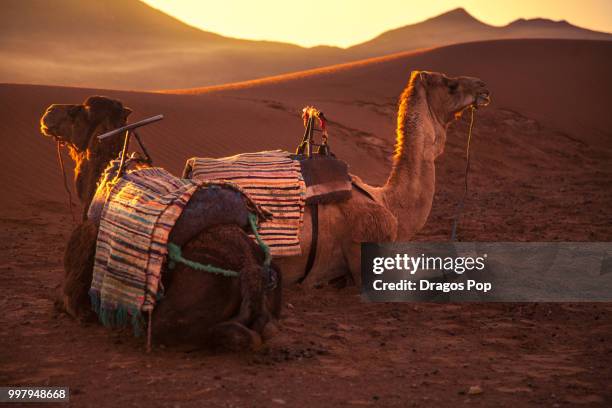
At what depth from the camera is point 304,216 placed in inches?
246

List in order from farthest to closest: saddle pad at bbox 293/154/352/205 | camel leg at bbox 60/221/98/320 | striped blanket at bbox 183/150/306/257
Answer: saddle pad at bbox 293/154/352/205 < striped blanket at bbox 183/150/306/257 < camel leg at bbox 60/221/98/320

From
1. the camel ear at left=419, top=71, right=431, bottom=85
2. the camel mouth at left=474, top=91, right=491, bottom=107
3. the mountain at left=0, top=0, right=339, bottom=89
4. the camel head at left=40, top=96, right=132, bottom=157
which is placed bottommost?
the camel head at left=40, top=96, right=132, bottom=157

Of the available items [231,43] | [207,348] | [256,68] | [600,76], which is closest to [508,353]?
[207,348]

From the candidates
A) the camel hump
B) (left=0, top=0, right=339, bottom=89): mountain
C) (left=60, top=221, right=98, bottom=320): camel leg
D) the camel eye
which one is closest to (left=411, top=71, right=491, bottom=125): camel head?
the camel hump

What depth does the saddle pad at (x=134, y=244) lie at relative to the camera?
15.3 feet

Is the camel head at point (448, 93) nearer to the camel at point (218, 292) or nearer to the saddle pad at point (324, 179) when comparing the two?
the saddle pad at point (324, 179)

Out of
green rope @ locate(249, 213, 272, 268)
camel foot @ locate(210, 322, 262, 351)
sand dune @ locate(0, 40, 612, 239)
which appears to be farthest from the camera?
sand dune @ locate(0, 40, 612, 239)

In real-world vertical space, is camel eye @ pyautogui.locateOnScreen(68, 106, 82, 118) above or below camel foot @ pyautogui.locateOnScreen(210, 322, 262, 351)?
above

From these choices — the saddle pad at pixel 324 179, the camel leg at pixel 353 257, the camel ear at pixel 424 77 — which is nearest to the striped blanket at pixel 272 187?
the saddle pad at pixel 324 179

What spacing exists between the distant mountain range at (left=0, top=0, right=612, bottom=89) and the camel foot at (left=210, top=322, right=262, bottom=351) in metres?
105

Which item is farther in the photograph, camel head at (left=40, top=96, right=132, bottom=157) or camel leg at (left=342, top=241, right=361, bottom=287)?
camel head at (left=40, top=96, right=132, bottom=157)

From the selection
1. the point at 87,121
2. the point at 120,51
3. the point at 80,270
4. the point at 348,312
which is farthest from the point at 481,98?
the point at 120,51

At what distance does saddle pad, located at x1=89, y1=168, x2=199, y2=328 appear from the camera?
15.3ft

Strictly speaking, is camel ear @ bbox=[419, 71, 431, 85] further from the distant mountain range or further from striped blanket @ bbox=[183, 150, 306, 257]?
the distant mountain range
